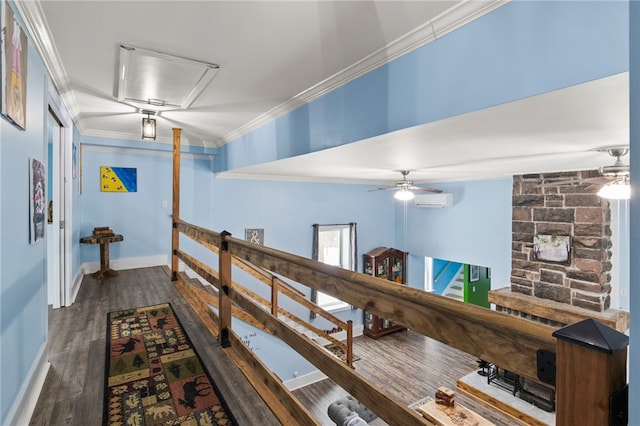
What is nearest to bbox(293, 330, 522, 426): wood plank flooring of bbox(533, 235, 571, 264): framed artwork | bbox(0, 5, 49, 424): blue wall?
bbox(533, 235, 571, 264): framed artwork

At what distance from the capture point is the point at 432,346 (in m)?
7.11

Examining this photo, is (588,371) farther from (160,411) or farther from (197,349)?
(197,349)

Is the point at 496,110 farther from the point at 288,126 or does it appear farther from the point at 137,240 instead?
the point at 137,240

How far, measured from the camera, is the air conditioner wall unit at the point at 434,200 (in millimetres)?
7215

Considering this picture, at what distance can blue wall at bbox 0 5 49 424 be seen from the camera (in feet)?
4.95

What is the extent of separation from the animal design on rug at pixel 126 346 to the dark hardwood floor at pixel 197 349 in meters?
0.11

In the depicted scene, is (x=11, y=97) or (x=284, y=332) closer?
(x=11, y=97)

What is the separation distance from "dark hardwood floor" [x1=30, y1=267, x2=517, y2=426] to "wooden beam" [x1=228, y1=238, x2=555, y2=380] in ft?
3.37

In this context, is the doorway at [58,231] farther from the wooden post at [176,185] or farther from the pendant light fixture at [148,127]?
the wooden post at [176,185]

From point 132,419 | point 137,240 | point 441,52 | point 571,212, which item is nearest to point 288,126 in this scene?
point 441,52

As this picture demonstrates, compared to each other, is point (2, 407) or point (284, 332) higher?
point (284, 332)

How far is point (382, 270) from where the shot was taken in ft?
26.2

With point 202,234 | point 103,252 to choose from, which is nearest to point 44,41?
point 202,234

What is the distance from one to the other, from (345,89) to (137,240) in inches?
174
